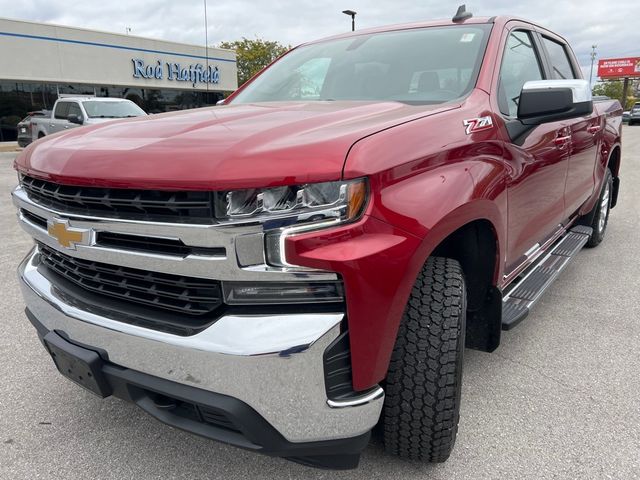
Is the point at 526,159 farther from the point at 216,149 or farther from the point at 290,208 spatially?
the point at 216,149

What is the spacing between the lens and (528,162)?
8.25 ft

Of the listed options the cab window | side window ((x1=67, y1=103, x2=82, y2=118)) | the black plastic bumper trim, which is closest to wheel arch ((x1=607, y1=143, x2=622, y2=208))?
the black plastic bumper trim

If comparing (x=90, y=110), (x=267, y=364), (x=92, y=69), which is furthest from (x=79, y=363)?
(x=92, y=69)

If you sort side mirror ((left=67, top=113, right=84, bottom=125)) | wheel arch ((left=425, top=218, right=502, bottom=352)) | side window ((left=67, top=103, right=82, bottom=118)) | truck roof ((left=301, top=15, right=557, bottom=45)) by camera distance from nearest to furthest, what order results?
wheel arch ((left=425, top=218, right=502, bottom=352)), truck roof ((left=301, top=15, right=557, bottom=45)), side mirror ((left=67, top=113, right=84, bottom=125)), side window ((left=67, top=103, right=82, bottom=118))

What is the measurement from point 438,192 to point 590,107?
1.21 meters

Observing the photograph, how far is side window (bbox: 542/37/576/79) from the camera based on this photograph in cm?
350

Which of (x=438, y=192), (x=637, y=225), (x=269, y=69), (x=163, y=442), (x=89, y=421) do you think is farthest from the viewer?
(x=637, y=225)

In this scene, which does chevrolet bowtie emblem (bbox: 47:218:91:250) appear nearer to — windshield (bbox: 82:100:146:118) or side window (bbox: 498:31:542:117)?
side window (bbox: 498:31:542:117)

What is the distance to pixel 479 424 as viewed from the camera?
230cm

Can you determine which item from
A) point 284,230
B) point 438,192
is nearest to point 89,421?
point 284,230

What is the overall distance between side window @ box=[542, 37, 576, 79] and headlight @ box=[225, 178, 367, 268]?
265 centimetres

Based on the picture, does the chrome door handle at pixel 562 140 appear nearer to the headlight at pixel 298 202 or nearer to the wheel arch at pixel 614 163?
the headlight at pixel 298 202

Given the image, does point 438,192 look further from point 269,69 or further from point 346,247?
point 269,69

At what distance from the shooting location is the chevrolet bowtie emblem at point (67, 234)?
175cm
